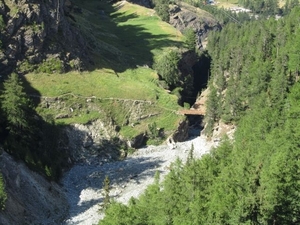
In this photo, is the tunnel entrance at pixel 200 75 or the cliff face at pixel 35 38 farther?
the tunnel entrance at pixel 200 75

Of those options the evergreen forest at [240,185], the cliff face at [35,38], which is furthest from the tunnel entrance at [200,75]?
the evergreen forest at [240,185]

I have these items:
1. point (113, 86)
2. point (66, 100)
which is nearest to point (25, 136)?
point (66, 100)

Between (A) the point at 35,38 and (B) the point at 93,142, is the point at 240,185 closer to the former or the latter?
(B) the point at 93,142

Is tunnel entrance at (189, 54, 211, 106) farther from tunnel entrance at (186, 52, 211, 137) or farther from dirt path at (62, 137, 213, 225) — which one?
dirt path at (62, 137, 213, 225)

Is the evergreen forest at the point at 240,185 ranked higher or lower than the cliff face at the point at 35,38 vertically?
lower

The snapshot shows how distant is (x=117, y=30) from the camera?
582ft

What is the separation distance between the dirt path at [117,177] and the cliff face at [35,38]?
32.8 m

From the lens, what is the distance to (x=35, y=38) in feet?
358

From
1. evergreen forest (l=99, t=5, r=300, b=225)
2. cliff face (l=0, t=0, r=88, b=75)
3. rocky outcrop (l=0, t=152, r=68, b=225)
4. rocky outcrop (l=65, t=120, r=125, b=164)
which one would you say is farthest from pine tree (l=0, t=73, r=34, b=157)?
evergreen forest (l=99, t=5, r=300, b=225)

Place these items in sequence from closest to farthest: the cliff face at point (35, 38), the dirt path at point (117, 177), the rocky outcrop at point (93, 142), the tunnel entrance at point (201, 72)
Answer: the dirt path at point (117, 177)
the rocky outcrop at point (93, 142)
the cliff face at point (35, 38)
the tunnel entrance at point (201, 72)

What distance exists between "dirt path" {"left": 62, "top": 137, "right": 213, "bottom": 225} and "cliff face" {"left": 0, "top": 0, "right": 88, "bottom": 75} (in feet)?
108

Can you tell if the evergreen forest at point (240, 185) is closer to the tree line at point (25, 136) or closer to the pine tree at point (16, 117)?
the tree line at point (25, 136)

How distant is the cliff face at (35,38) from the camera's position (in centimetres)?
10438

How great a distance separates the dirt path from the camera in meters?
76.8
